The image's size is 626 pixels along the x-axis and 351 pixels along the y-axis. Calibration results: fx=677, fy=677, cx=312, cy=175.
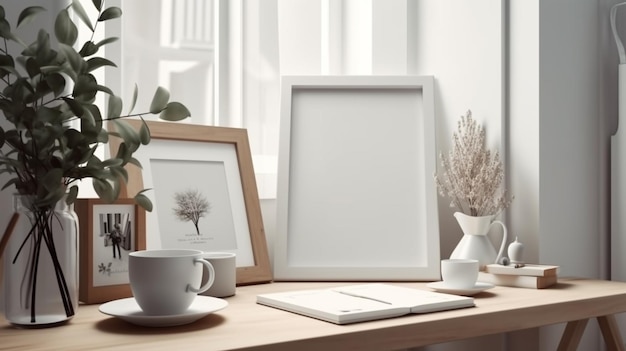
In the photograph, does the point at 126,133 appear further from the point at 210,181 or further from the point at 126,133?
the point at 210,181

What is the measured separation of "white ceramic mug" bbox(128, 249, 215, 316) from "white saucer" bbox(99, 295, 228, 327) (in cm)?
2

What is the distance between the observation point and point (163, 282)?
105cm

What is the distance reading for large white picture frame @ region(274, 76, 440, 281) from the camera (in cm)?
162

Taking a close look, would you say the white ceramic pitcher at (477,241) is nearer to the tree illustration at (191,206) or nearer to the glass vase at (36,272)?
the tree illustration at (191,206)

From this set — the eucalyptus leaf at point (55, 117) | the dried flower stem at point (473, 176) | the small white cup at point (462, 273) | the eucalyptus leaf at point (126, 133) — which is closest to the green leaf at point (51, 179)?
the eucalyptus leaf at point (55, 117)

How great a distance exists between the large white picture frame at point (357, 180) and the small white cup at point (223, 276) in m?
0.26

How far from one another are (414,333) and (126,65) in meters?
0.96

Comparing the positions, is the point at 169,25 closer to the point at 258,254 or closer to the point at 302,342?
the point at 258,254

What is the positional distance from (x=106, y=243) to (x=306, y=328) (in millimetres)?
443

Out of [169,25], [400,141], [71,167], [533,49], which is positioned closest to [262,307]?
[71,167]

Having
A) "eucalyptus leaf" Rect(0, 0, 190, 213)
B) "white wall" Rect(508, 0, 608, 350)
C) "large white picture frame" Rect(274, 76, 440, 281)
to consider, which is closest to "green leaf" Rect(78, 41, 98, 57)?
"eucalyptus leaf" Rect(0, 0, 190, 213)

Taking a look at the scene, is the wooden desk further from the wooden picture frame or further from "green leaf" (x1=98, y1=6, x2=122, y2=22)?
"green leaf" (x1=98, y1=6, x2=122, y2=22)

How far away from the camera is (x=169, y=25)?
1.69 metres

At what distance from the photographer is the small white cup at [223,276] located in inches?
52.2
